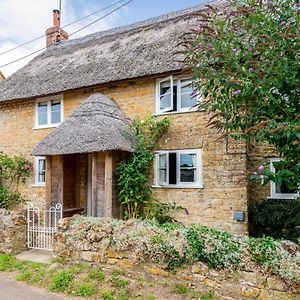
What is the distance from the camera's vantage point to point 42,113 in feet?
44.7

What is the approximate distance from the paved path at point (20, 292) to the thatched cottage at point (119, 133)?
3.59m

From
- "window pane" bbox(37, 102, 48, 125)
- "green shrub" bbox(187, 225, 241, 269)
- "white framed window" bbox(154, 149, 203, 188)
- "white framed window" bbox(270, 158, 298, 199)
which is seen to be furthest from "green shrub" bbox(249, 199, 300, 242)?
"window pane" bbox(37, 102, 48, 125)

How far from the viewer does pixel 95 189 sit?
9.79m

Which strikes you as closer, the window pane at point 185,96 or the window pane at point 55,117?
the window pane at point 185,96

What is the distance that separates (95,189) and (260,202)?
18.5 ft

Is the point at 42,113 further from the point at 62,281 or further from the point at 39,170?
the point at 62,281

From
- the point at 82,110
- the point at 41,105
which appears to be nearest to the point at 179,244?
the point at 82,110

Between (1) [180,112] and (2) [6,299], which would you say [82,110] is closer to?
(1) [180,112]

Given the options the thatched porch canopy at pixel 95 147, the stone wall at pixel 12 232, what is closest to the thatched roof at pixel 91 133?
the thatched porch canopy at pixel 95 147

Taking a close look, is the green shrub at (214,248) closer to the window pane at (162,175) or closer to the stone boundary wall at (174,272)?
the stone boundary wall at (174,272)

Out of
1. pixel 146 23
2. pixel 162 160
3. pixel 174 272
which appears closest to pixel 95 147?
pixel 162 160

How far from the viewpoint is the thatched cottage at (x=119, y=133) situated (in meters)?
9.69

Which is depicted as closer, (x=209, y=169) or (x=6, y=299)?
(x=6, y=299)

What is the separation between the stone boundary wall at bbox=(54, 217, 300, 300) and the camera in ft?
15.7
